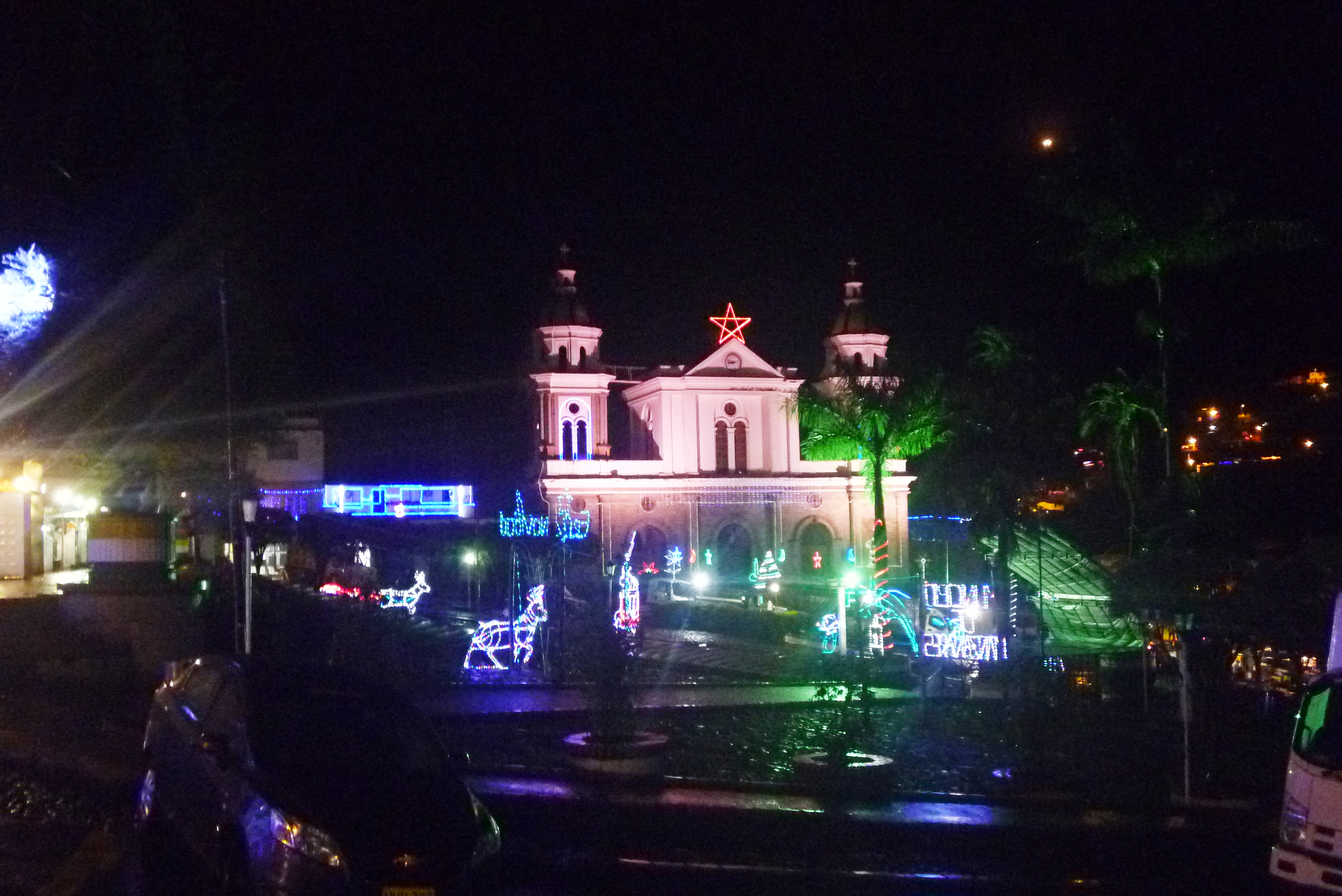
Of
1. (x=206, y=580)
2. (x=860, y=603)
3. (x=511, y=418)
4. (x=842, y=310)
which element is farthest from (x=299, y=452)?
(x=860, y=603)

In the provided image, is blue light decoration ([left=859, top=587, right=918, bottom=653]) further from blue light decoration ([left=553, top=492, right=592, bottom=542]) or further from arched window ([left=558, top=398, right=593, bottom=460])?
arched window ([left=558, top=398, right=593, bottom=460])

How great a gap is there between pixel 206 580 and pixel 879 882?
17.8m

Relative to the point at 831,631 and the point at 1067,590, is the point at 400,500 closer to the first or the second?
the point at 831,631

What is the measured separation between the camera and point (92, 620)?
1830cm

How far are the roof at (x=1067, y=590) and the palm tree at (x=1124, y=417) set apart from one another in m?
2.85

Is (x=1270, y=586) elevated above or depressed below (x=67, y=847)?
above

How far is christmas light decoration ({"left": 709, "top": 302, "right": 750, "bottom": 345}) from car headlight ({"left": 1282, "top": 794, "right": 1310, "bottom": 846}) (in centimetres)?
5018

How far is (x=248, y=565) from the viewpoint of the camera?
58.0ft

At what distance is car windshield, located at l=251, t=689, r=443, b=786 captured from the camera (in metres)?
8.42

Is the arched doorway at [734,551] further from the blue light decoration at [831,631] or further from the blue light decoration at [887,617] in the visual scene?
the blue light decoration at [887,617]

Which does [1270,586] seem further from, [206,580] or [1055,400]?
[206,580]

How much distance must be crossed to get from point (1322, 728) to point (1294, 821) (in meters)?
0.68

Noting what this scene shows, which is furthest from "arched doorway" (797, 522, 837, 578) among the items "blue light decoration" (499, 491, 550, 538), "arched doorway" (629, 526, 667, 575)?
"blue light decoration" (499, 491, 550, 538)

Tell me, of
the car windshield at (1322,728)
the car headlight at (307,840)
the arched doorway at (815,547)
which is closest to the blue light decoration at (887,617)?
the car windshield at (1322,728)
